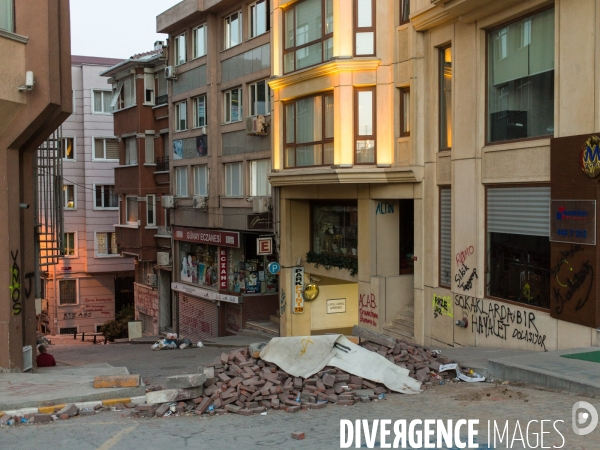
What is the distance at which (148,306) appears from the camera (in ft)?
122

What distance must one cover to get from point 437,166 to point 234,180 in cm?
1247

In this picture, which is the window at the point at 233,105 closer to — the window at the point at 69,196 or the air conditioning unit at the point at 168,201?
the air conditioning unit at the point at 168,201

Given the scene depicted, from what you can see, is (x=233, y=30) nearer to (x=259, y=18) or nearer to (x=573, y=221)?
(x=259, y=18)

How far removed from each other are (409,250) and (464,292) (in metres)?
4.46

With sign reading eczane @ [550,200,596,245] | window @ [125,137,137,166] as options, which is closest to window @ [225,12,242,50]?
window @ [125,137,137,166]

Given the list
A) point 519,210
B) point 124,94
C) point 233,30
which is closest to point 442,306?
point 519,210

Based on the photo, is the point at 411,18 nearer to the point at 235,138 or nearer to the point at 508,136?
the point at 508,136

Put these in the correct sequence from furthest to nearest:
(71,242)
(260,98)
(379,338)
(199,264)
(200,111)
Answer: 1. (71,242)
2. (199,264)
3. (200,111)
4. (260,98)
5. (379,338)

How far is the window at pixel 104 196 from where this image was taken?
41188 millimetres

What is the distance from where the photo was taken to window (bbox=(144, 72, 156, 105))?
116 ft

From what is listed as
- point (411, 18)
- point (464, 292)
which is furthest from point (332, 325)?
point (411, 18)

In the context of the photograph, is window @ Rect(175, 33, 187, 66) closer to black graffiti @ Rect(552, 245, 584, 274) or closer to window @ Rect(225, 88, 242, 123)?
window @ Rect(225, 88, 242, 123)

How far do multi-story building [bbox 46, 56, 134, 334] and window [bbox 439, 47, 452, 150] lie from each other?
26306 millimetres

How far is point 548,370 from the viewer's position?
11.0 metres
